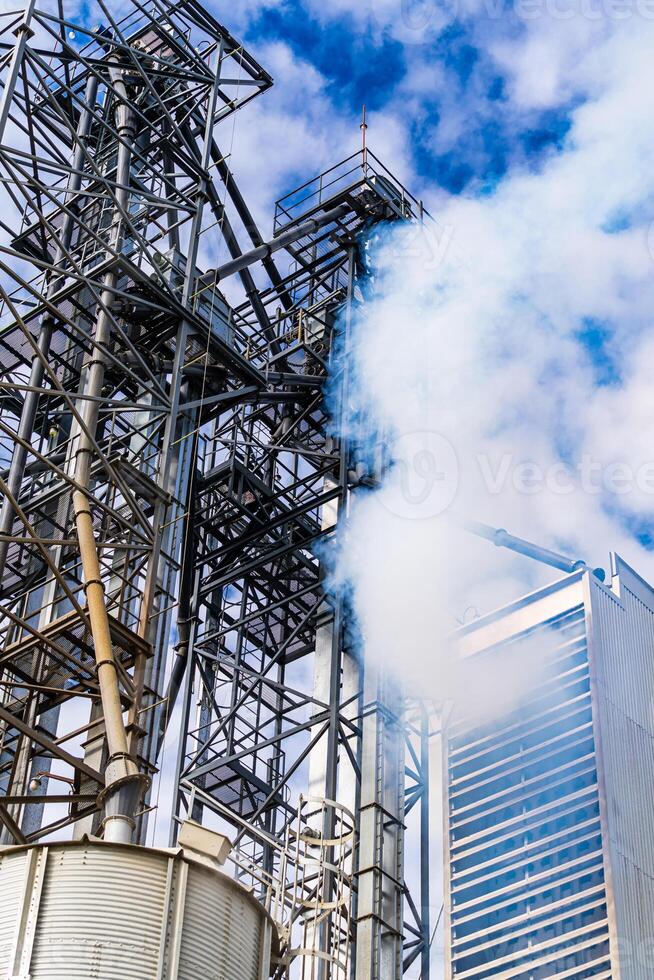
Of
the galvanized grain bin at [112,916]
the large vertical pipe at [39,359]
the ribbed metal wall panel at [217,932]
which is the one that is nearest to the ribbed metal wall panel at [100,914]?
the galvanized grain bin at [112,916]

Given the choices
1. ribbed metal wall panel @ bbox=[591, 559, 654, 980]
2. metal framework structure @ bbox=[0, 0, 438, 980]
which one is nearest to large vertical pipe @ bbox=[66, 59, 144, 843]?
metal framework structure @ bbox=[0, 0, 438, 980]

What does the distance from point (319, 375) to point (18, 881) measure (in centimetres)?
1906

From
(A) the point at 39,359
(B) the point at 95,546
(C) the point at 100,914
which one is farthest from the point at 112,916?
(A) the point at 39,359

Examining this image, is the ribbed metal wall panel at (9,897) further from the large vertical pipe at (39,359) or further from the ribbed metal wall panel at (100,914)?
the large vertical pipe at (39,359)

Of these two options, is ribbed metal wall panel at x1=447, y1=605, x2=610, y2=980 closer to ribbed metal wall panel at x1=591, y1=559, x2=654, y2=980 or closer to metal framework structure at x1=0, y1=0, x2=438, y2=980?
ribbed metal wall panel at x1=591, y1=559, x2=654, y2=980

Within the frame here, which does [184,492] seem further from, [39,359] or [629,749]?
[629,749]

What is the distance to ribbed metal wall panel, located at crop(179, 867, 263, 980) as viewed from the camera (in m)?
18.4

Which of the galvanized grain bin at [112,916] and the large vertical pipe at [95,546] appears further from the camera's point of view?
the large vertical pipe at [95,546]

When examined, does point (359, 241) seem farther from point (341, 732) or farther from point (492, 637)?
point (492, 637)

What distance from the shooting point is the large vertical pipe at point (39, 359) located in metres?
27.8

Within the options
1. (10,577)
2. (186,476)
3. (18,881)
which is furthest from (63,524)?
(18,881)

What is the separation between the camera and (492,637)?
174 feet

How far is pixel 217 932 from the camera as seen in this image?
1881 centimetres

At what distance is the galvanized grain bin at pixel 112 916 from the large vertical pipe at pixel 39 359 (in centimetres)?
881
